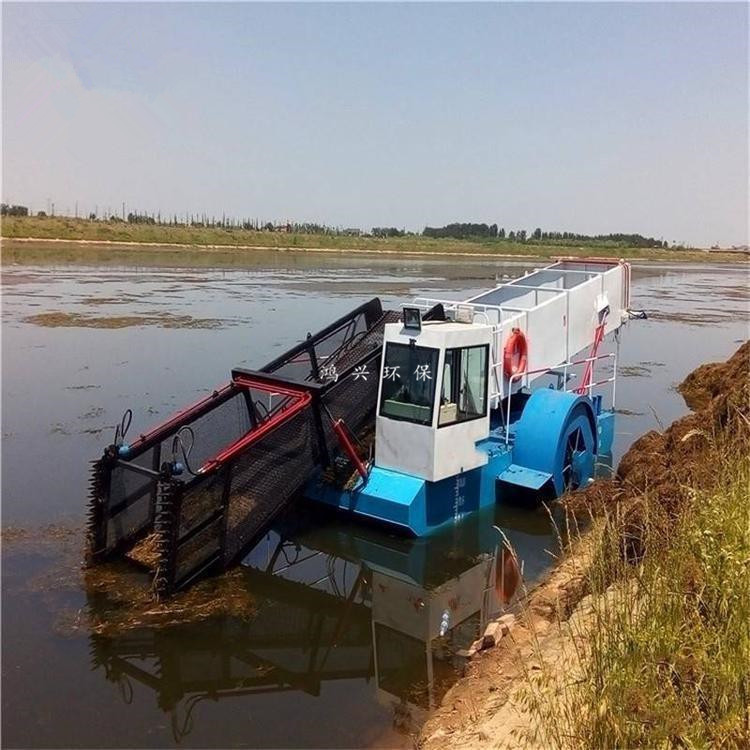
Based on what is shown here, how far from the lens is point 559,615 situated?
4.50 meters

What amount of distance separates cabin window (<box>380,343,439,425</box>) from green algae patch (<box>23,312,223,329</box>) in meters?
16.9

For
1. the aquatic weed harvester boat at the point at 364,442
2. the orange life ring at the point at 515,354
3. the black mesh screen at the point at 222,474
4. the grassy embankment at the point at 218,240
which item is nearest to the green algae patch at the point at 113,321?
the aquatic weed harvester boat at the point at 364,442

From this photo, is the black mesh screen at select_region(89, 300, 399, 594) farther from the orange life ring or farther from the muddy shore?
the muddy shore

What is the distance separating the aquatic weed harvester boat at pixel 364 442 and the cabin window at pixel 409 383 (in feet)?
0.05

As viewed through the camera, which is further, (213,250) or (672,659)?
(213,250)

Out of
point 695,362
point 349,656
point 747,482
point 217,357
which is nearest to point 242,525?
point 349,656

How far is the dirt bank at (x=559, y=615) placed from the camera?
186 inches

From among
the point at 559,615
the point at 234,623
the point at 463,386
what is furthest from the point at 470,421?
the point at 559,615

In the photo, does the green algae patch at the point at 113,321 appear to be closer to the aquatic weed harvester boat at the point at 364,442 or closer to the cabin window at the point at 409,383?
the aquatic weed harvester boat at the point at 364,442

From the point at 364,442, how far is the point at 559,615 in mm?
4786

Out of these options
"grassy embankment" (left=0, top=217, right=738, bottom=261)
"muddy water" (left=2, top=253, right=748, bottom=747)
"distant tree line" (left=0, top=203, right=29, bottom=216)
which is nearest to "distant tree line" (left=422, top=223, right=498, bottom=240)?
"grassy embankment" (left=0, top=217, right=738, bottom=261)

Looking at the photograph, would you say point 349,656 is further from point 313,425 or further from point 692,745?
point 692,745

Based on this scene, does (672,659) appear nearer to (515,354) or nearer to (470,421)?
(470,421)

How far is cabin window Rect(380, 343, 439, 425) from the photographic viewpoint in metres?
8.35
